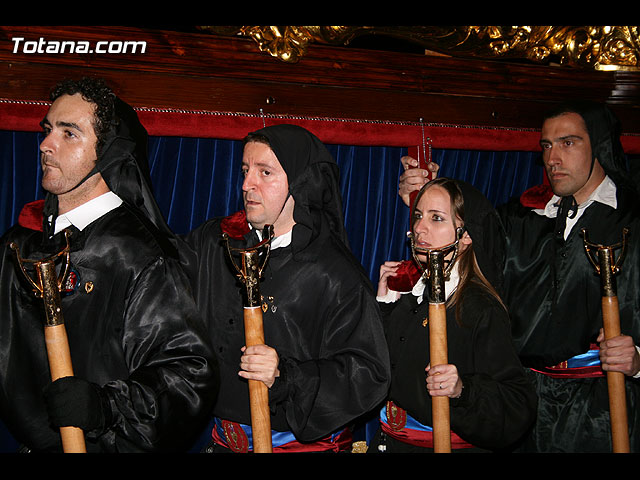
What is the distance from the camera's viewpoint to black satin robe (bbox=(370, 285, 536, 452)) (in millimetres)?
3334

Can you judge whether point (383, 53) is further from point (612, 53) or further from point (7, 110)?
point (7, 110)

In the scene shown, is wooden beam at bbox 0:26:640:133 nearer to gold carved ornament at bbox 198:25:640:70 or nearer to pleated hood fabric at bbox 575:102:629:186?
gold carved ornament at bbox 198:25:640:70

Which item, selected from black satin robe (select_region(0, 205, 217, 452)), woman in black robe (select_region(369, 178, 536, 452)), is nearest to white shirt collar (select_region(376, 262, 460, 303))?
woman in black robe (select_region(369, 178, 536, 452))

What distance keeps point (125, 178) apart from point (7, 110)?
0.77 m

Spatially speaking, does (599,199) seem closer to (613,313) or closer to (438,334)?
(613,313)

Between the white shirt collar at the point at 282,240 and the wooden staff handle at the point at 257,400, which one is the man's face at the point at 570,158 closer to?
the white shirt collar at the point at 282,240

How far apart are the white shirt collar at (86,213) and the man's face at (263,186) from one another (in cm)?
62

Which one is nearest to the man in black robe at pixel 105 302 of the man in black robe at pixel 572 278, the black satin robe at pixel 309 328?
the black satin robe at pixel 309 328

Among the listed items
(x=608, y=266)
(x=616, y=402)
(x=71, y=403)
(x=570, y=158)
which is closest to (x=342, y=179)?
(x=570, y=158)

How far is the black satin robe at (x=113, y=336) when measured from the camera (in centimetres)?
309

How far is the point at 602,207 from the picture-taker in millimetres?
4160

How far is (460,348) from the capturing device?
3.52 m

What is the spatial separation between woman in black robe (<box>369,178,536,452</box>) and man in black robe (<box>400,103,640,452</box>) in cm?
50

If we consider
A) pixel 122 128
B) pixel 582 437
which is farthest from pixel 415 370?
pixel 122 128
